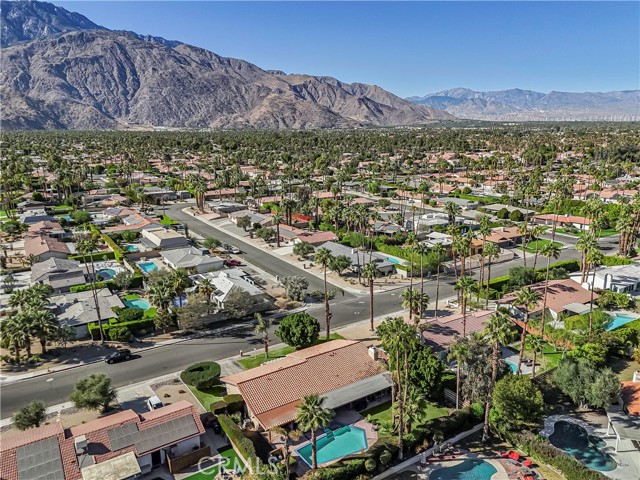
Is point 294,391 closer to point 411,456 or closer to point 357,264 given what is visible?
point 411,456

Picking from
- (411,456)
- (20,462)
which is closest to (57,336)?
(20,462)

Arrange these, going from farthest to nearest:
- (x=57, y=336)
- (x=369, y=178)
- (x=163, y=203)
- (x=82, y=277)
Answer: (x=369, y=178) < (x=163, y=203) < (x=82, y=277) < (x=57, y=336)

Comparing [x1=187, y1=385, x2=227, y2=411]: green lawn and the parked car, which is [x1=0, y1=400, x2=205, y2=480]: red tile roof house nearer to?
the parked car

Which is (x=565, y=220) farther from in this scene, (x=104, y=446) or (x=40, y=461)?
(x=40, y=461)

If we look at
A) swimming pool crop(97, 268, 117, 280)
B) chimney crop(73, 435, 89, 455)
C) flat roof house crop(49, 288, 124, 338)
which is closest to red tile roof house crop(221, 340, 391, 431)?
chimney crop(73, 435, 89, 455)

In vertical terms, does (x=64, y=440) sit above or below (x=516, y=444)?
above

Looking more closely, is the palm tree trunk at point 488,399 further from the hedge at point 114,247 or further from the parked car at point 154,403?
the hedge at point 114,247

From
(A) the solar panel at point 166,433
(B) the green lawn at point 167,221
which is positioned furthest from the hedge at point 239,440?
(B) the green lawn at point 167,221
